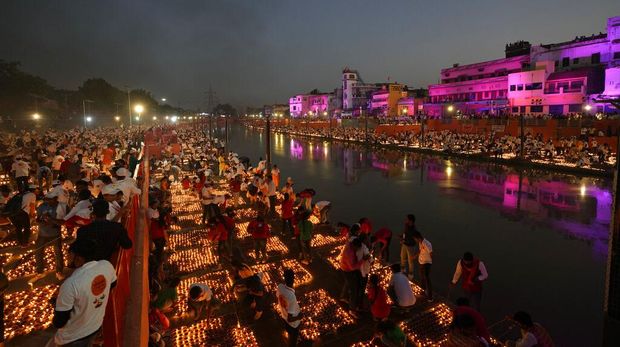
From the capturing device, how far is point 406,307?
665 cm

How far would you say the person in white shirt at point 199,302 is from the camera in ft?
21.2

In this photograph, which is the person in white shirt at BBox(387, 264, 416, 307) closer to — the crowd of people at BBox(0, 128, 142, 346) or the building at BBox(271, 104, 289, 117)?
the crowd of people at BBox(0, 128, 142, 346)

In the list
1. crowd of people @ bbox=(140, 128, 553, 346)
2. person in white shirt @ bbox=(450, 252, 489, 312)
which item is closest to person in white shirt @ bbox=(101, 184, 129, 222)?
crowd of people @ bbox=(140, 128, 553, 346)

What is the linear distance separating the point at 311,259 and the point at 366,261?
275 centimetres

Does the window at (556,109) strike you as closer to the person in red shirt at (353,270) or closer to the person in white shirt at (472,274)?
the person in white shirt at (472,274)

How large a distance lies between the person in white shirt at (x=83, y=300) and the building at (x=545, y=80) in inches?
1436

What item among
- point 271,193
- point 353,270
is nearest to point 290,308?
point 353,270

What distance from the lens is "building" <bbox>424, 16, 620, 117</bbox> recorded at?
37.9 metres

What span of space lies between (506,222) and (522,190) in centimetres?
658

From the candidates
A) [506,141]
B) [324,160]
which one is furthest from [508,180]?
[324,160]

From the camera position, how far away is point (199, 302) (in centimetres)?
655

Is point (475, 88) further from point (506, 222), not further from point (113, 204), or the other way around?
point (113, 204)

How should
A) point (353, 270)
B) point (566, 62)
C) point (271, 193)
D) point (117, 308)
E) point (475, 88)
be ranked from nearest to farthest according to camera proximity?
point (117, 308) < point (353, 270) < point (271, 193) < point (566, 62) < point (475, 88)

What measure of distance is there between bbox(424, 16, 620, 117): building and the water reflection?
12.5m
